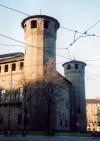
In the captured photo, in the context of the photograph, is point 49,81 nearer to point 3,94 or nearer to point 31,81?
point 31,81

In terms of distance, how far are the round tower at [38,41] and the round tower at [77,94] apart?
11.3 m

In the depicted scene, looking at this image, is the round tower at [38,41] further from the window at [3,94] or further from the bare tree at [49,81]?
the window at [3,94]

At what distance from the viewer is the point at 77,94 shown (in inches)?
1714

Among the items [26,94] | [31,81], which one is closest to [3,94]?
[26,94]

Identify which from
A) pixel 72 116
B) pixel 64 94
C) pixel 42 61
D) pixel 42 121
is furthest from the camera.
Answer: pixel 72 116

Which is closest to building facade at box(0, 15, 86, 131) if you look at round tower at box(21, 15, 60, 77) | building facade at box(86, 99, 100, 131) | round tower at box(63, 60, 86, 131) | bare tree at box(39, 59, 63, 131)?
round tower at box(21, 15, 60, 77)

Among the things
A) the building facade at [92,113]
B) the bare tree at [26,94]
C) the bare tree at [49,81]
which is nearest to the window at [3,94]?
the bare tree at [26,94]

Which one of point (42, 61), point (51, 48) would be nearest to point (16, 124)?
point (42, 61)

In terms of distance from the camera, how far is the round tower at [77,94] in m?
42.6

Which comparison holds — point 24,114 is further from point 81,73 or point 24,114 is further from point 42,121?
point 81,73

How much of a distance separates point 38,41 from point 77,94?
1406 centimetres

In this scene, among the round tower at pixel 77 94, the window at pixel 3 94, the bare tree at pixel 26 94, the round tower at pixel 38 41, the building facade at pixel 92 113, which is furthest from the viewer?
the building facade at pixel 92 113

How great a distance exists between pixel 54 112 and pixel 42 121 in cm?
360

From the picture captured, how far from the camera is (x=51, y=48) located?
33.6 m
